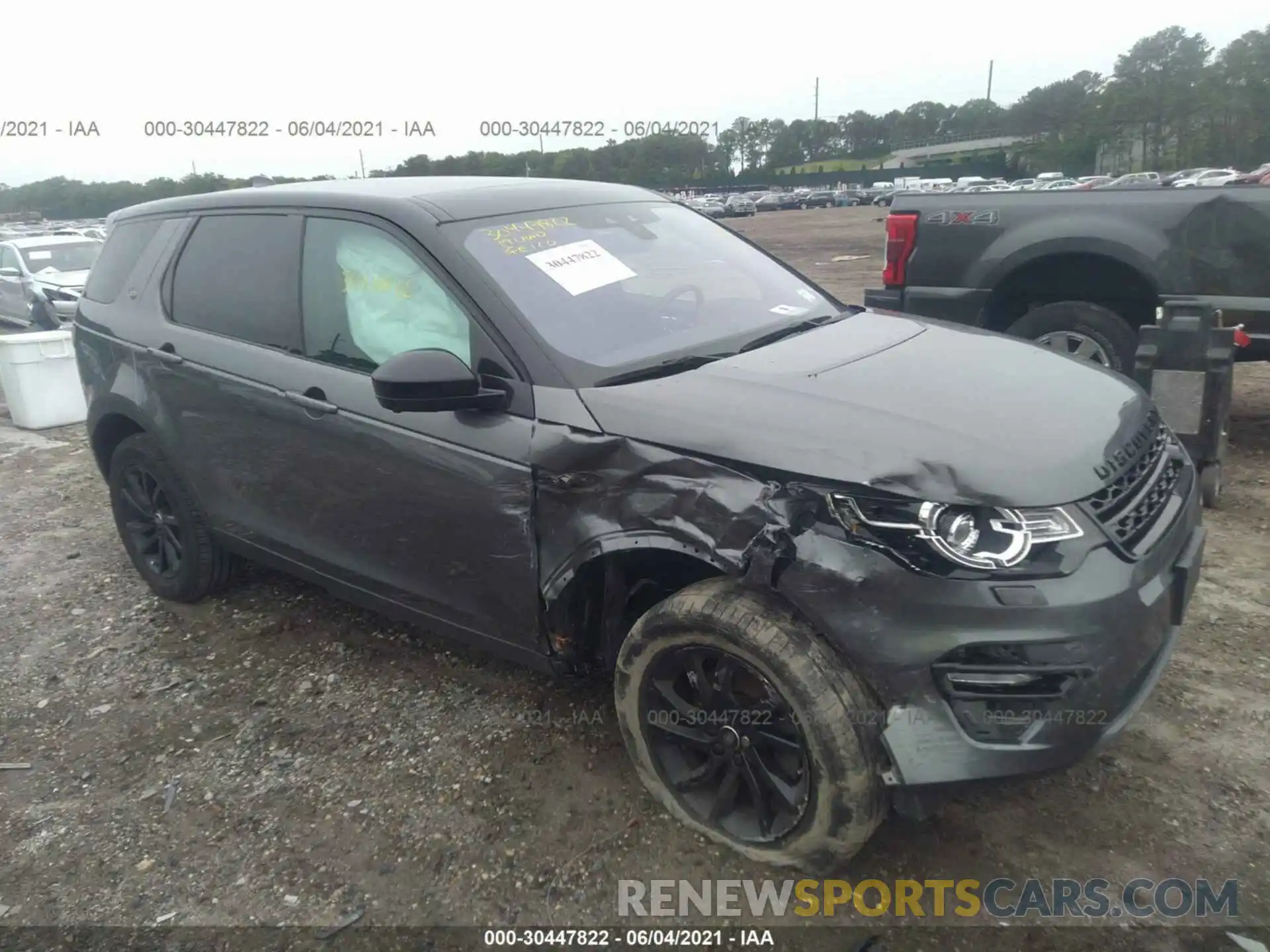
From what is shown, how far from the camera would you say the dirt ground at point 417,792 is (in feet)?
8.18

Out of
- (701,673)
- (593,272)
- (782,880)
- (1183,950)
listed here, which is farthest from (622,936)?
(593,272)

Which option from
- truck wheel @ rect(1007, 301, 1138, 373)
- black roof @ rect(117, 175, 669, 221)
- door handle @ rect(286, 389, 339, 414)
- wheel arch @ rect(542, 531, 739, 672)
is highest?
black roof @ rect(117, 175, 669, 221)

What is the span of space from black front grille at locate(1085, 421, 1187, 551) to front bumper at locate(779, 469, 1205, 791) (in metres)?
0.10

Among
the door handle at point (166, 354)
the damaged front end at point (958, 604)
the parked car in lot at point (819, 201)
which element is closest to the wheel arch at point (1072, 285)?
the damaged front end at point (958, 604)

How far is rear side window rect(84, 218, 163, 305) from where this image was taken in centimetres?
417

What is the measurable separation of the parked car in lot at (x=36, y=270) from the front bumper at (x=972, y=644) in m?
13.9

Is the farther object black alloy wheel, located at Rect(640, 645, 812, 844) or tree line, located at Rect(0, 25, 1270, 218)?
tree line, located at Rect(0, 25, 1270, 218)

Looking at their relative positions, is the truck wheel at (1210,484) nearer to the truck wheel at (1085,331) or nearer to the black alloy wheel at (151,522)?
the truck wheel at (1085,331)

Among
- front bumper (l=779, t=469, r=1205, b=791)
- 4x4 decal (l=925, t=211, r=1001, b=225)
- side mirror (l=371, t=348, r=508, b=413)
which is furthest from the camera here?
4x4 decal (l=925, t=211, r=1001, b=225)

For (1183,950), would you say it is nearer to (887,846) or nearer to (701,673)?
(887,846)

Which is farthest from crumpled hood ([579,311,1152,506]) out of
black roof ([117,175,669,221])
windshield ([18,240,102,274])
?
windshield ([18,240,102,274])

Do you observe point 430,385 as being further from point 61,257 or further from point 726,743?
point 61,257

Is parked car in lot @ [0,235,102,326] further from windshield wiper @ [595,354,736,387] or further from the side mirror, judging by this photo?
windshield wiper @ [595,354,736,387]

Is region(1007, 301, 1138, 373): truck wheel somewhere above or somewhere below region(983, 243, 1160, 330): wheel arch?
below
